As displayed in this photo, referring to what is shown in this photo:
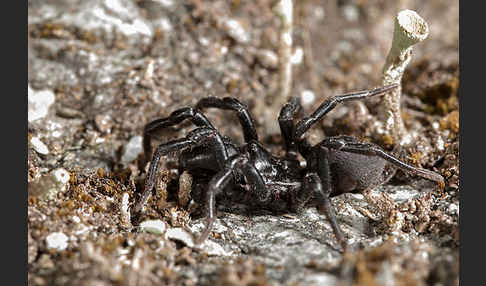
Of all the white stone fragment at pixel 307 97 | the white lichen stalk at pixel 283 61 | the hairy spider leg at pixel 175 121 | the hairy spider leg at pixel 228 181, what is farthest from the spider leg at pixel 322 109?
the white stone fragment at pixel 307 97

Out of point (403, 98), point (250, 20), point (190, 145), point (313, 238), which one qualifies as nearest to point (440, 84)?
point (403, 98)

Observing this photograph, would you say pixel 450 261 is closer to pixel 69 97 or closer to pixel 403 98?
pixel 403 98

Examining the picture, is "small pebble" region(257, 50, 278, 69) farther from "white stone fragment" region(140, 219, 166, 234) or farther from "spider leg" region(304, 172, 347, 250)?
"white stone fragment" region(140, 219, 166, 234)

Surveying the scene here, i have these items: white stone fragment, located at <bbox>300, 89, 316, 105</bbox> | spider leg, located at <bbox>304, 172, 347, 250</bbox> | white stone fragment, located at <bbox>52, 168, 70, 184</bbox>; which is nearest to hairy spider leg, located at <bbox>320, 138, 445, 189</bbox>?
spider leg, located at <bbox>304, 172, 347, 250</bbox>

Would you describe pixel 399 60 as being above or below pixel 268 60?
below

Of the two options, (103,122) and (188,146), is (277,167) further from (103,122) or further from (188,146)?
(103,122)

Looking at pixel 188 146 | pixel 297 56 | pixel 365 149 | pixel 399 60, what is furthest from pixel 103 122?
pixel 399 60
